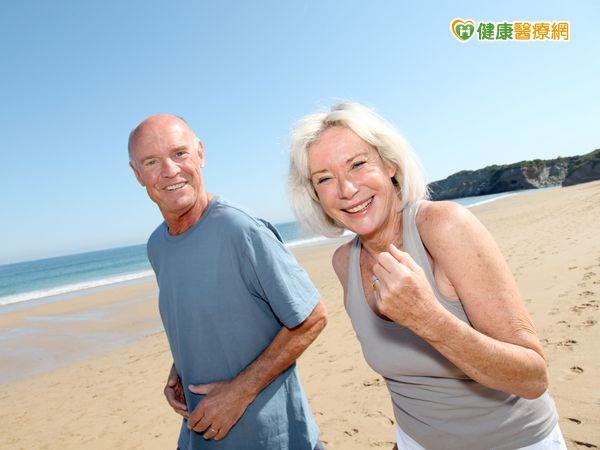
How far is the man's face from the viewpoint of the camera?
7.29 feet

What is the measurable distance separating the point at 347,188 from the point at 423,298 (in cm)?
73

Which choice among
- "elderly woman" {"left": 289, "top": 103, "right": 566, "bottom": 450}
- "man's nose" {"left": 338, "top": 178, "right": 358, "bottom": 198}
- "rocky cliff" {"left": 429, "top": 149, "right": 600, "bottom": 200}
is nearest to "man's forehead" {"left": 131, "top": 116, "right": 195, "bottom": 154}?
"elderly woman" {"left": 289, "top": 103, "right": 566, "bottom": 450}

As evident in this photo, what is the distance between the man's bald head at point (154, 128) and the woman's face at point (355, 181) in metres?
0.95

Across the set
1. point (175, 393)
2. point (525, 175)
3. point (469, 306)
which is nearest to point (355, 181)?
point (469, 306)

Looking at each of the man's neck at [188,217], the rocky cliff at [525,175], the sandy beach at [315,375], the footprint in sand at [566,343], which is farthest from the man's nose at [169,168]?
the rocky cliff at [525,175]

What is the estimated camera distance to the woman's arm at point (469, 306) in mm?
1242

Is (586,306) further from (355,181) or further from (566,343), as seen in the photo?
(355,181)

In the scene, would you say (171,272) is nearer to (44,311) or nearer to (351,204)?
(351,204)

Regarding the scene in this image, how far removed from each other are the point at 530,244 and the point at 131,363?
11571 millimetres

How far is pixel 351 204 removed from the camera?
72.7 inches

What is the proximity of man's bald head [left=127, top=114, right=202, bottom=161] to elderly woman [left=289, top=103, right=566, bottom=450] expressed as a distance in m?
0.75

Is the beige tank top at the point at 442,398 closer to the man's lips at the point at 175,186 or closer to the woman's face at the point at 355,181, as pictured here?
the woman's face at the point at 355,181

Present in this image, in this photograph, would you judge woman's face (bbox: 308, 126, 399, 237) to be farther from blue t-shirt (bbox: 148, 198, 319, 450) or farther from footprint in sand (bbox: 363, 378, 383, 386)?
footprint in sand (bbox: 363, 378, 383, 386)

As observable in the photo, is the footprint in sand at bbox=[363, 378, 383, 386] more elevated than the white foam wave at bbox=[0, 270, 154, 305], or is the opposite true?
the footprint in sand at bbox=[363, 378, 383, 386]
